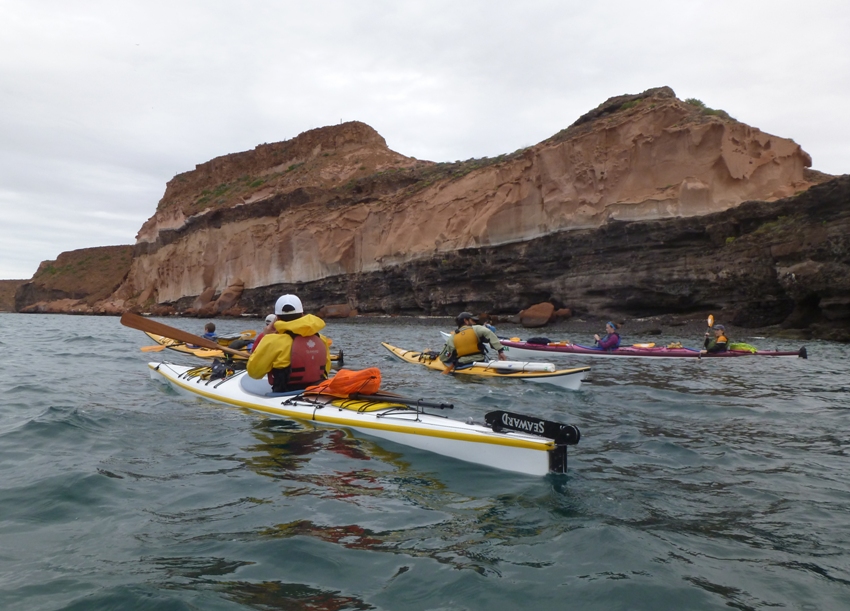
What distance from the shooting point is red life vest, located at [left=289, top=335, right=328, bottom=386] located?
6754 mm

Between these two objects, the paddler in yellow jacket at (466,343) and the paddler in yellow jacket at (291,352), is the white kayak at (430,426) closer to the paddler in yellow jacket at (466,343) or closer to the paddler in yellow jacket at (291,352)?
the paddler in yellow jacket at (291,352)

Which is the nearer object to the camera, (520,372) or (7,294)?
(520,372)

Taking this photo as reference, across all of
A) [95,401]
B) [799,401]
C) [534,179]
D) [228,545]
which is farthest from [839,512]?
[534,179]

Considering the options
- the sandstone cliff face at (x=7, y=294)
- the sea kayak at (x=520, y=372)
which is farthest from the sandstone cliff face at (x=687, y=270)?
the sandstone cliff face at (x=7, y=294)

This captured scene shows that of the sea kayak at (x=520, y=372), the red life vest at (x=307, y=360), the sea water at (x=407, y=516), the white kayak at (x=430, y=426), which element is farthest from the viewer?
the sea kayak at (x=520, y=372)

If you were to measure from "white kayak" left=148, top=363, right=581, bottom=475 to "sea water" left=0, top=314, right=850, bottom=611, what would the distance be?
0.42ft

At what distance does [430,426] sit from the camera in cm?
525

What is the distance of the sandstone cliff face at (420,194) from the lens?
24344 mm

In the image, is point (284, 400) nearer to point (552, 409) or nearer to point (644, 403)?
point (552, 409)

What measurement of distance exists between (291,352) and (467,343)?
16.3 feet

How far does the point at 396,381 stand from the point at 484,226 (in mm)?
21058

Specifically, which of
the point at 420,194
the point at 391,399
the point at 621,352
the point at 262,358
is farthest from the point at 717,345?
the point at 420,194

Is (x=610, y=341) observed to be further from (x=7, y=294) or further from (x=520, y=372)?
(x=7, y=294)

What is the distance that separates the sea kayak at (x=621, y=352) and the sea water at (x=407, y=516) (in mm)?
6315
